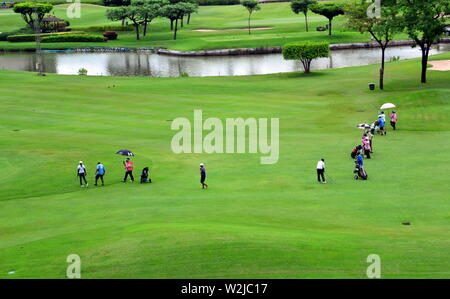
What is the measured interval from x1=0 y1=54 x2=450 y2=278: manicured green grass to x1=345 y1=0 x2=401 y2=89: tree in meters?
6.78

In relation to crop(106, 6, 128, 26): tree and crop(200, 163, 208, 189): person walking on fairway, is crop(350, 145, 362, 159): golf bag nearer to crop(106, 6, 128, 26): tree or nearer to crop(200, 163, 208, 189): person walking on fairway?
crop(200, 163, 208, 189): person walking on fairway

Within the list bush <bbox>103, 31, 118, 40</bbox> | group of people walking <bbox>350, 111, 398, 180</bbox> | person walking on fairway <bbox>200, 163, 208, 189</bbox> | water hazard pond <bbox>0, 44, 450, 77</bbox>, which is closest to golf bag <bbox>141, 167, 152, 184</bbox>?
person walking on fairway <bbox>200, 163, 208, 189</bbox>

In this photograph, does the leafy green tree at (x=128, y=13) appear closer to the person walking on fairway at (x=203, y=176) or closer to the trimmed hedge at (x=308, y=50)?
the trimmed hedge at (x=308, y=50)

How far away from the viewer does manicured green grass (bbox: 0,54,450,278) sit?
24.9m

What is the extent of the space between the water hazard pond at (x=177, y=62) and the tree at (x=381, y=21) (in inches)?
1351

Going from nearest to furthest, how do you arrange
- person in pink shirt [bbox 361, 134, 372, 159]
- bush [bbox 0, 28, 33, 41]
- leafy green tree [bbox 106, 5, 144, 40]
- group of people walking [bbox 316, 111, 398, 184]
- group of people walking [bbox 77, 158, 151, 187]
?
Answer: group of people walking [bbox 316, 111, 398, 184]
group of people walking [bbox 77, 158, 151, 187]
person in pink shirt [bbox 361, 134, 372, 159]
leafy green tree [bbox 106, 5, 144, 40]
bush [bbox 0, 28, 33, 41]

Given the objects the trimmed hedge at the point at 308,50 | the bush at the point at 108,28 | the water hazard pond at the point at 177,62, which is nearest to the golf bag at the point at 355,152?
the trimmed hedge at the point at 308,50

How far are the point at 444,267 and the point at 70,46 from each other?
151m

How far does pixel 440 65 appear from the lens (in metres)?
97.9

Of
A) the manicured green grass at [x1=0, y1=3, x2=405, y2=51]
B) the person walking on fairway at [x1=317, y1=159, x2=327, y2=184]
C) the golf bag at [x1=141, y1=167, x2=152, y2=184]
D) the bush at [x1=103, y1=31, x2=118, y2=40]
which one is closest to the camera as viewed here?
the person walking on fairway at [x1=317, y1=159, x2=327, y2=184]

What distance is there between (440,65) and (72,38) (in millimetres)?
101190

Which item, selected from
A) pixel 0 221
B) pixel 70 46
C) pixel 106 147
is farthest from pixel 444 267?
pixel 70 46

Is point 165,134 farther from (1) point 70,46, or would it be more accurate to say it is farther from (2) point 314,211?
(1) point 70,46

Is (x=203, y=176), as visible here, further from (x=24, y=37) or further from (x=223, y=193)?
(x=24, y=37)
